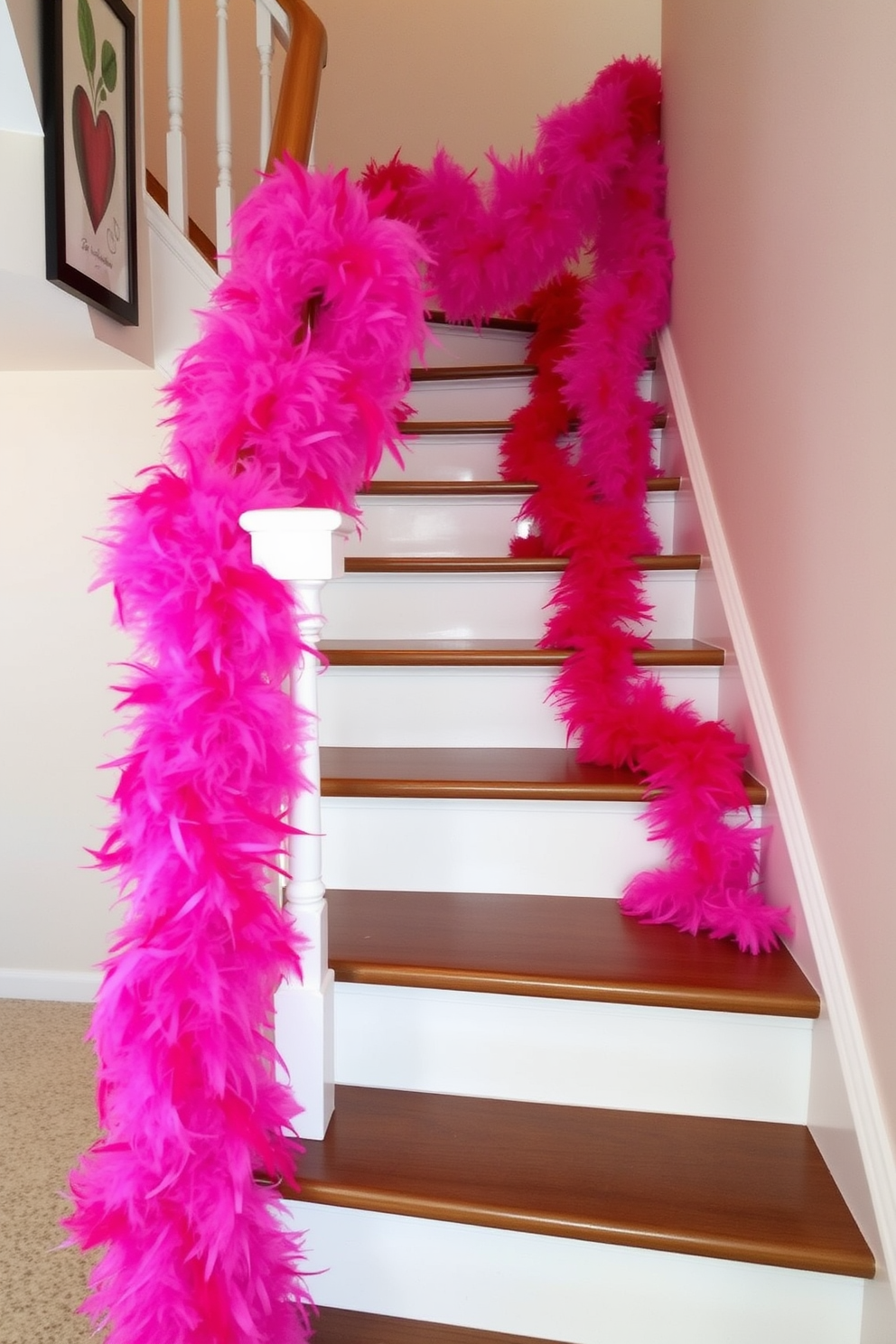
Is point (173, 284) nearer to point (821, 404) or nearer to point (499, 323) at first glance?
point (499, 323)

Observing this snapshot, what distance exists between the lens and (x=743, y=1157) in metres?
1.19

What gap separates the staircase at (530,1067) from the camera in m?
1.09

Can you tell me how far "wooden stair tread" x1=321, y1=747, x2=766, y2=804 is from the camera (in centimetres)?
150

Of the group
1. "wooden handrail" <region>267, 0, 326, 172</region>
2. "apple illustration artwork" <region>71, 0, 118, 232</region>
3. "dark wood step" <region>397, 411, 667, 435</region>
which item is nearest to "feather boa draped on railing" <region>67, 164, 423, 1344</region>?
"wooden handrail" <region>267, 0, 326, 172</region>

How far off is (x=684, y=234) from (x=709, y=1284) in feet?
7.35

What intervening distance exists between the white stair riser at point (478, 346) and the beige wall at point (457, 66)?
1.24m

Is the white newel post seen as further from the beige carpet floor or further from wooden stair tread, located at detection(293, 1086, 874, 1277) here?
the beige carpet floor

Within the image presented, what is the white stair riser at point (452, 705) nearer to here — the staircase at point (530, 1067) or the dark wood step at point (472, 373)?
the staircase at point (530, 1067)

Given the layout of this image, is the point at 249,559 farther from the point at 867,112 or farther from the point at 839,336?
the point at 867,112

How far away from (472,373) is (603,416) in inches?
23.7

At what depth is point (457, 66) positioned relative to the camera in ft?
12.2

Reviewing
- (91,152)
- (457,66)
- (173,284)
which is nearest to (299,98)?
(91,152)

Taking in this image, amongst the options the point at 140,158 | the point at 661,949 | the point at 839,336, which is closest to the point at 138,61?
the point at 140,158

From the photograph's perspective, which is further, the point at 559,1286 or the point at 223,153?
the point at 223,153
